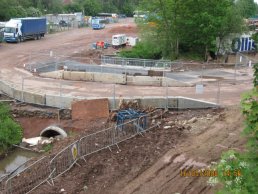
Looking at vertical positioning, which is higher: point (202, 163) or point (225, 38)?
point (225, 38)

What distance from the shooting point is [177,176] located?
15359mm

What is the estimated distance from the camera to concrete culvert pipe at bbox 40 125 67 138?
23.2m

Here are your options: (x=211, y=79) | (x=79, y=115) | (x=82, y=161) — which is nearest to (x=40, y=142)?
(x=79, y=115)

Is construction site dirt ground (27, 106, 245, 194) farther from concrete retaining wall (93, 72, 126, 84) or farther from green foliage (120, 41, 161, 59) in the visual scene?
green foliage (120, 41, 161, 59)

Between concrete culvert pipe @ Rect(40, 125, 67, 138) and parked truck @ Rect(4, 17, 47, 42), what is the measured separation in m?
36.1

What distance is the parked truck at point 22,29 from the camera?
57188 millimetres

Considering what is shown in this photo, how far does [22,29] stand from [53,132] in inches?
1484

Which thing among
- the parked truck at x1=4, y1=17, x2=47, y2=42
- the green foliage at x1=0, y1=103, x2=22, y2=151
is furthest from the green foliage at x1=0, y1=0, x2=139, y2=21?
the green foliage at x1=0, y1=103, x2=22, y2=151

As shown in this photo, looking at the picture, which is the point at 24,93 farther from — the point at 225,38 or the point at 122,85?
the point at 225,38

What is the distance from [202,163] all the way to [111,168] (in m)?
3.46

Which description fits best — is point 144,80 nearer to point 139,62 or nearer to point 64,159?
point 139,62

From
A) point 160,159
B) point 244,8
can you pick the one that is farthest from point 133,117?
point 244,8

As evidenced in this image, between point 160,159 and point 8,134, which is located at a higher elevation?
point 160,159

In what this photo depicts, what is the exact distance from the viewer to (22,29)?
58438mm
